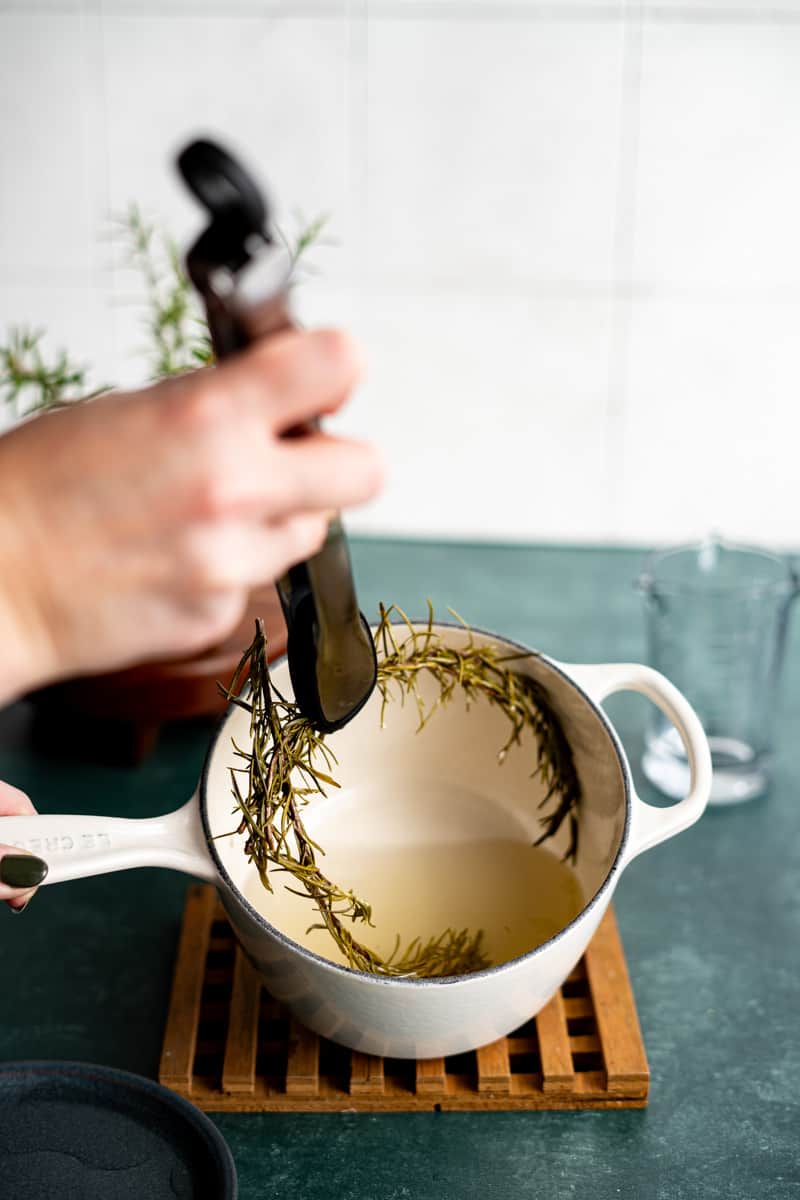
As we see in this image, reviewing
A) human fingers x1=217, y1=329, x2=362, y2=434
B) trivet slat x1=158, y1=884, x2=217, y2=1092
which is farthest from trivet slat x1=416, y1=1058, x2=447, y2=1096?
human fingers x1=217, y1=329, x2=362, y2=434

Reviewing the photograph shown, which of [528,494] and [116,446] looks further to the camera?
[528,494]

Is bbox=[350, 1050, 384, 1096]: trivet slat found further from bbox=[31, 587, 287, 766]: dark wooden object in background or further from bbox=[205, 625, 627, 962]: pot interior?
bbox=[31, 587, 287, 766]: dark wooden object in background

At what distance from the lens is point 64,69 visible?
1276mm

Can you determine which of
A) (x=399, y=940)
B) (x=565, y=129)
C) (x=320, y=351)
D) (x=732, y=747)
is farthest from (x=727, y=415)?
(x=320, y=351)

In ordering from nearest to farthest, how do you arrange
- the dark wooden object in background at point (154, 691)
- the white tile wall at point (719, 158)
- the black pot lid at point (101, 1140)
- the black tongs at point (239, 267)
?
the black tongs at point (239, 267) < the black pot lid at point (101, 1140) < the dark wooden object in background at point (154, 691) < the white tile wall at point (719, 158)

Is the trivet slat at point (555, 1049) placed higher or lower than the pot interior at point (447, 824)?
lower

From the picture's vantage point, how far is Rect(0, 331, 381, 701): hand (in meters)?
0.30

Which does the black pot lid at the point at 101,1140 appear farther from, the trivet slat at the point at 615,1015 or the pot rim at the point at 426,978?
the trivet slat at the point at 615,1015

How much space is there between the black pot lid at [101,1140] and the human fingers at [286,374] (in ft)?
1.11

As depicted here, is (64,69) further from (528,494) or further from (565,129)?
(528,494)

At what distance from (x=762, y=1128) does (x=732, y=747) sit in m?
0.32

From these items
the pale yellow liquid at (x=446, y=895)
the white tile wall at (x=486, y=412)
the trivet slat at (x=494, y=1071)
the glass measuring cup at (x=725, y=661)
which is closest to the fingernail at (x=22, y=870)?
the pale yellow liquid at (x=446, y=895)

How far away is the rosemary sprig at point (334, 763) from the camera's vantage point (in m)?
0.57

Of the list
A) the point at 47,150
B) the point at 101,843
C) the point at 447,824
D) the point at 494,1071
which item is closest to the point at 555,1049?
the point at 494,1071
